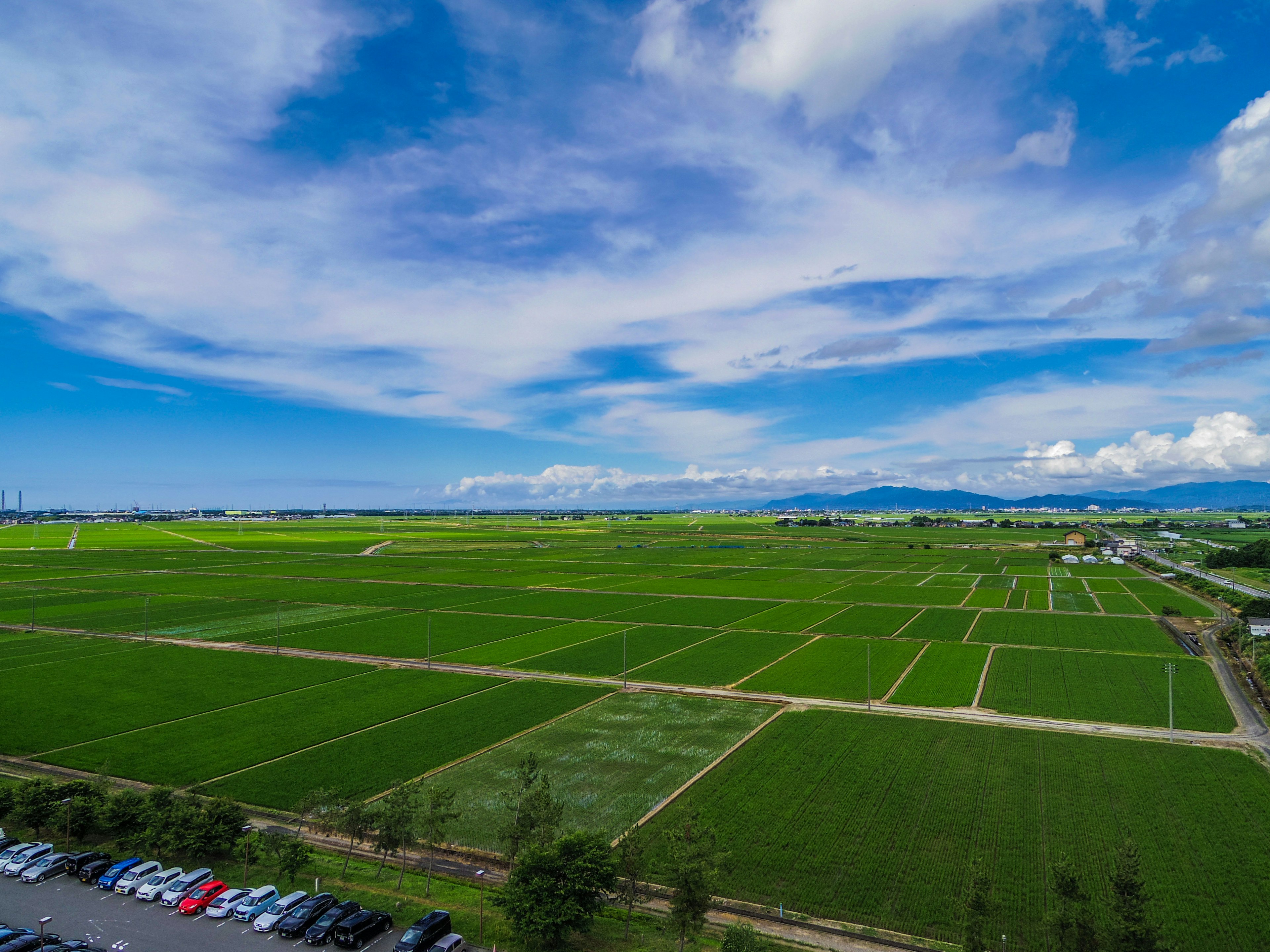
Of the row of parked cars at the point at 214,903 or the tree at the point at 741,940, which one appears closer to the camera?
the tree at the point at 741,940

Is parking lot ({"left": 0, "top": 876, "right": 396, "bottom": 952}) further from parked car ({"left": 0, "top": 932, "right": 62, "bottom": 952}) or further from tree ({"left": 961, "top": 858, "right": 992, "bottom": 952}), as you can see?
tree ({"left": 961, "top": 858, "right": 992, "bottom": 952})

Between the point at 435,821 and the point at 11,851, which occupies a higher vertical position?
the point at 435,821

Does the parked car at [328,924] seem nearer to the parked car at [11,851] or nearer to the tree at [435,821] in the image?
the tree at [435,821]

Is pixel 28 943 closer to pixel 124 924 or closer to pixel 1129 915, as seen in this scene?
pixel 124 924

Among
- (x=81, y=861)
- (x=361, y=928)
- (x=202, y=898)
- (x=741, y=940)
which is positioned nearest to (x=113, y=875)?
(x=81, y=861)

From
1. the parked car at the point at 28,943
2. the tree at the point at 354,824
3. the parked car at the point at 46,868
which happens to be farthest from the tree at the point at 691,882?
the parked car at the point at 46,868

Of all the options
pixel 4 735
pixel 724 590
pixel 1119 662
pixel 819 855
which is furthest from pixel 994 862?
pixel 724 590

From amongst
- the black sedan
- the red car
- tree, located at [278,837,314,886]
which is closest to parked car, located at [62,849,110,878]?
the black sedan
